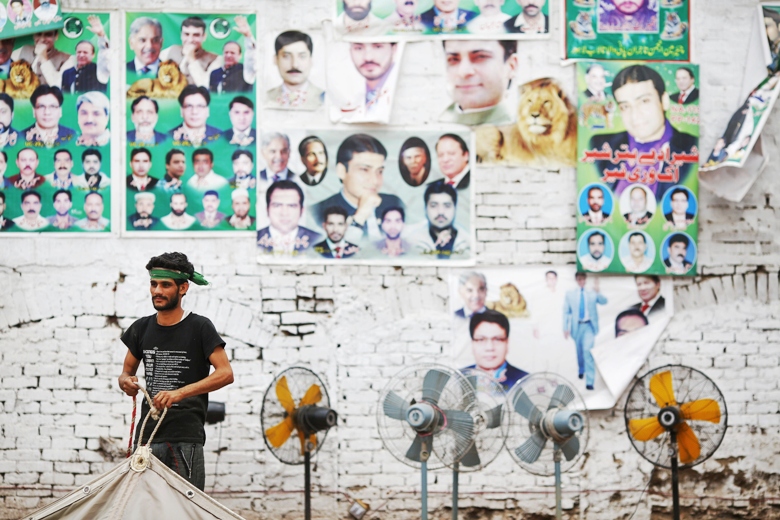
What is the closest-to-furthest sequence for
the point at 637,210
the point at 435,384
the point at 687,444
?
the point at 435,384 → the point at 687,444 → the point at 637,210

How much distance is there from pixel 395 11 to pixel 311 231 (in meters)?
2.05

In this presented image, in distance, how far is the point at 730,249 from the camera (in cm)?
836

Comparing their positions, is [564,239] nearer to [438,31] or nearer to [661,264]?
[661,264]

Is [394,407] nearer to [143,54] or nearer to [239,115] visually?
[239,115]

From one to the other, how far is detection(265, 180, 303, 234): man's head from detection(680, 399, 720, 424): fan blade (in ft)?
11.6

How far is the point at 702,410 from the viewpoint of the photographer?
7148 mm

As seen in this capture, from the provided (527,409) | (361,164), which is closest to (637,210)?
(527,409)

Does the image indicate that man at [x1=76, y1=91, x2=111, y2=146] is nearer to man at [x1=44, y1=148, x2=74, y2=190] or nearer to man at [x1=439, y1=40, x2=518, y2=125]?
man at [x1=44, y1=148, x2=74, y2=190]

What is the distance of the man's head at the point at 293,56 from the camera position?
8.13 metres

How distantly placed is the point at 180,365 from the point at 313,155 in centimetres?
313

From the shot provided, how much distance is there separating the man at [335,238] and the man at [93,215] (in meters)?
1.85

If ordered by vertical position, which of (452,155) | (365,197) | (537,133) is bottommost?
(365,197)

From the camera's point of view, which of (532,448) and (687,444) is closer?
(532,448)

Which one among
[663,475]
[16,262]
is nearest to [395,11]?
[16,262]
